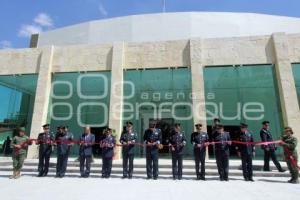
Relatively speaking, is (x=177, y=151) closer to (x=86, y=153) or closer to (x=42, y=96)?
(x=86, y=153)

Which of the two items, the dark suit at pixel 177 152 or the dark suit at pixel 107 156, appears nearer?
the dark suit at pixel 177 152

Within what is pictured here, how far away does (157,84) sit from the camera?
1446 cm

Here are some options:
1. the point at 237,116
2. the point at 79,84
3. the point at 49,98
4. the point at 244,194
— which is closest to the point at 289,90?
the point at 237,116

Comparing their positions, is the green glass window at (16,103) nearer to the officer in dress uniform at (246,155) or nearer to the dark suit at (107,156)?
the dark suit at (107,156)

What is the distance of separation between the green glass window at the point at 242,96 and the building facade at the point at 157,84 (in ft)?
0.16

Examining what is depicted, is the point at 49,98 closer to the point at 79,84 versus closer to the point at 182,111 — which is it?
the point at 79,84

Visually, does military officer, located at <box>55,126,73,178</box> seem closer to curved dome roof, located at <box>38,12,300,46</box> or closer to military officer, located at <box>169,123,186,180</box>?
military officer, located at <box>169,123,186,180</box>

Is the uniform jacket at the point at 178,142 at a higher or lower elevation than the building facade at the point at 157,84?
lower

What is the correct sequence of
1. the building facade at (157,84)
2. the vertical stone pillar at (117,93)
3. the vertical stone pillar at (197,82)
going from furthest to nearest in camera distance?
the building facade at (157,84)
the vertical stone pillar at (117,93)
the vertical stone pillar at (197,82)

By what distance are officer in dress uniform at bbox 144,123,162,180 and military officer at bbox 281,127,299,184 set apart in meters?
3.86

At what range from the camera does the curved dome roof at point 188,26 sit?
18.7 metres

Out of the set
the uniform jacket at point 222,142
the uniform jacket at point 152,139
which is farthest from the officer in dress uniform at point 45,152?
the uniform jacket at point 222,142

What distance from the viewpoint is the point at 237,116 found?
1370 cm

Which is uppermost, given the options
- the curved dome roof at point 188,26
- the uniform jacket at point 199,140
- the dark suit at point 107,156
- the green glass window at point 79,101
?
the curved dome roof at point 188,26
